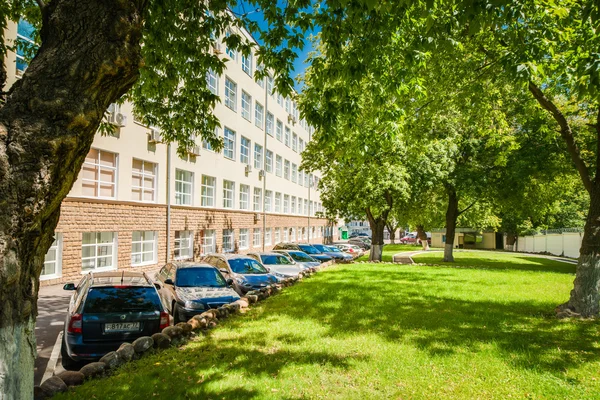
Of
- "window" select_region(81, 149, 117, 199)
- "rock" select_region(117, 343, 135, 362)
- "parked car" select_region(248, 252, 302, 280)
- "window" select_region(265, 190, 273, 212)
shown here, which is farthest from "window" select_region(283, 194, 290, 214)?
"rock" select_region(117, 343, 135, 362)

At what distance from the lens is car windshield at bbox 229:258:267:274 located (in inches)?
490

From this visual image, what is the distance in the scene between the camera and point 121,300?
635cm

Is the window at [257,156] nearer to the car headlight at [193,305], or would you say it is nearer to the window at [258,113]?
the window at [258,113]

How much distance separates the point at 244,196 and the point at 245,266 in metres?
15.8

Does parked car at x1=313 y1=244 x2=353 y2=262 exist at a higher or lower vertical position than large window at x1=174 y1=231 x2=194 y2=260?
lower

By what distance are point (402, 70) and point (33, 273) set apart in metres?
6.00

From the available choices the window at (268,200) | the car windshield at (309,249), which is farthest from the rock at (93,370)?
the window at (268,200)

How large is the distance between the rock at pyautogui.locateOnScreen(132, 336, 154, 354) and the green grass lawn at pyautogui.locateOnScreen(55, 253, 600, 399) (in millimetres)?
286

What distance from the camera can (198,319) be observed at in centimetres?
739

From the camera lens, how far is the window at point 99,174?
14.5 metres

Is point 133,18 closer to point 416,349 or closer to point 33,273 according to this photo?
point 33,273

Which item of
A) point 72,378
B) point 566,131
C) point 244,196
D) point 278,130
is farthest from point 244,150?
point 72,378

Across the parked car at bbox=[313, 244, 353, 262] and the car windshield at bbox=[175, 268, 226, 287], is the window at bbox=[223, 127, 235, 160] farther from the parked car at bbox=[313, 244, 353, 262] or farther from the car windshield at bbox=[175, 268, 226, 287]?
the car windshield at bbox=[175, 268, 226, 287]

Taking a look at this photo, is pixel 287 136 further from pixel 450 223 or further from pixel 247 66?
pixel 450 223
